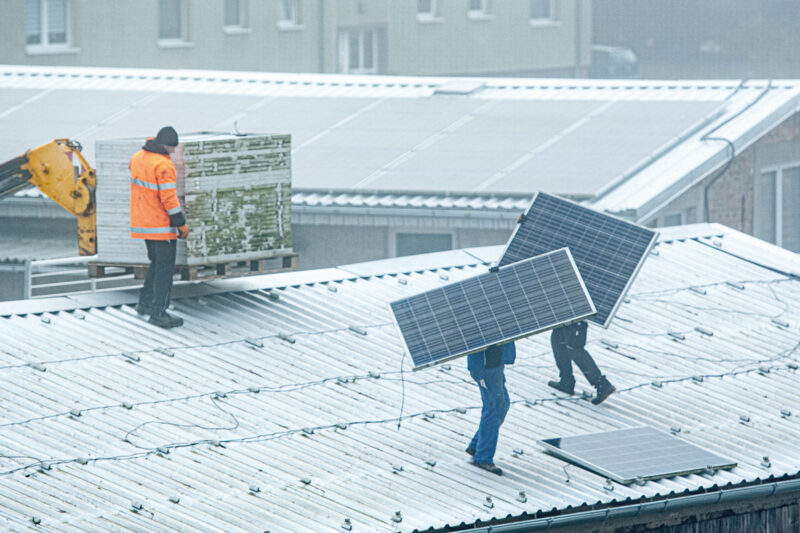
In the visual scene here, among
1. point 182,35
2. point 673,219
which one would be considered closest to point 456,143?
point 673,219

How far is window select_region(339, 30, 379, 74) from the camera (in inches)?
2184

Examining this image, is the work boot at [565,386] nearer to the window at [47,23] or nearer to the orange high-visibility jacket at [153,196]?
the orange high-visibility jacket at [153,196]

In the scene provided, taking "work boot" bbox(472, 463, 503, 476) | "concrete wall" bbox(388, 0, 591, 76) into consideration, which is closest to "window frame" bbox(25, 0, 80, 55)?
"concrete wall" bbox(388, 0, 591, 76)

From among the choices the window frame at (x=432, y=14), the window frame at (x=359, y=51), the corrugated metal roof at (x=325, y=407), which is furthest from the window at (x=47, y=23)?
the corrugated metal roof at (x=325, y=407)

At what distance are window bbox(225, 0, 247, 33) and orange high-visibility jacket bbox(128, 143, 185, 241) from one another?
35.9 m

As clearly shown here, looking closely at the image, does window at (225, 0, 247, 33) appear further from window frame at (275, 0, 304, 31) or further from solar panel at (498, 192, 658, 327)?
solar panel at (498, 192, 658, 327)

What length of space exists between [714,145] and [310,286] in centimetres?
1141

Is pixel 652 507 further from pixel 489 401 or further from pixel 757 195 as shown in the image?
pixel 757 195

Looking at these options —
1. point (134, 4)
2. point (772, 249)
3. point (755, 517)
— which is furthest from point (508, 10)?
point (755, 517)

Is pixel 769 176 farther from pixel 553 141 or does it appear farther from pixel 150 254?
pixel 150 254

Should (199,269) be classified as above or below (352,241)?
above

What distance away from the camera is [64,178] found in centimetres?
1772

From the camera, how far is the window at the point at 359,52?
5547 cm

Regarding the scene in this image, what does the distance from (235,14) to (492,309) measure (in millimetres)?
39374
